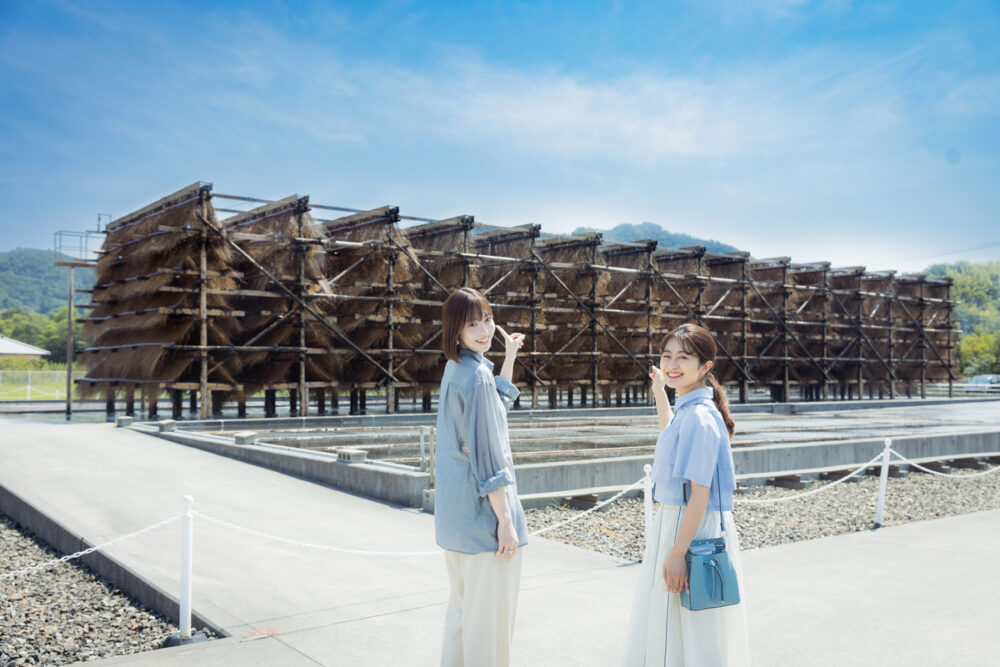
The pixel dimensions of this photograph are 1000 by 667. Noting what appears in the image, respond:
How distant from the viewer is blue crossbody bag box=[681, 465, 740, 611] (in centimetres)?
332

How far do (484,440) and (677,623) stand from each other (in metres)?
1.15

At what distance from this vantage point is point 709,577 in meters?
3.34

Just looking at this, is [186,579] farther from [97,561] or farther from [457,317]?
Result: [457,317]

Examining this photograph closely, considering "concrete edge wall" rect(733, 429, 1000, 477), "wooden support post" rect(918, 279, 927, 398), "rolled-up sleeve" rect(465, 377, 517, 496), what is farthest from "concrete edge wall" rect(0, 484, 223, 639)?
"wooden support post" rect(918, 279, 927, 398)

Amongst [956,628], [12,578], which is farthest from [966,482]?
[12,578]

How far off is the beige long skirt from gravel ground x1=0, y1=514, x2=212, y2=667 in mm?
3089

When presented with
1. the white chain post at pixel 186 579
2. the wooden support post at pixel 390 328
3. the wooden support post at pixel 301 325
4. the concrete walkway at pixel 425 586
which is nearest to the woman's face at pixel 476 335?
the concrete walkway at pixel 425 586

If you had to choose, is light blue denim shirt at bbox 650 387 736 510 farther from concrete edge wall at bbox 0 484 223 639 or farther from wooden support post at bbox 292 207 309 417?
wooden support post at bbox 292 207 309 417

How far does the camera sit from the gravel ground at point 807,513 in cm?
929

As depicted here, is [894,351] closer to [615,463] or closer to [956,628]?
[615,463]

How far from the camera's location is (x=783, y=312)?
117 ft

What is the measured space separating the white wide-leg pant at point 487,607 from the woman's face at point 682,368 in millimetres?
1021

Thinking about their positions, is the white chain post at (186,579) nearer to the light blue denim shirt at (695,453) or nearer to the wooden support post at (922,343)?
the light blue denim shirt at (695,453)

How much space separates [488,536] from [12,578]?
657cm
